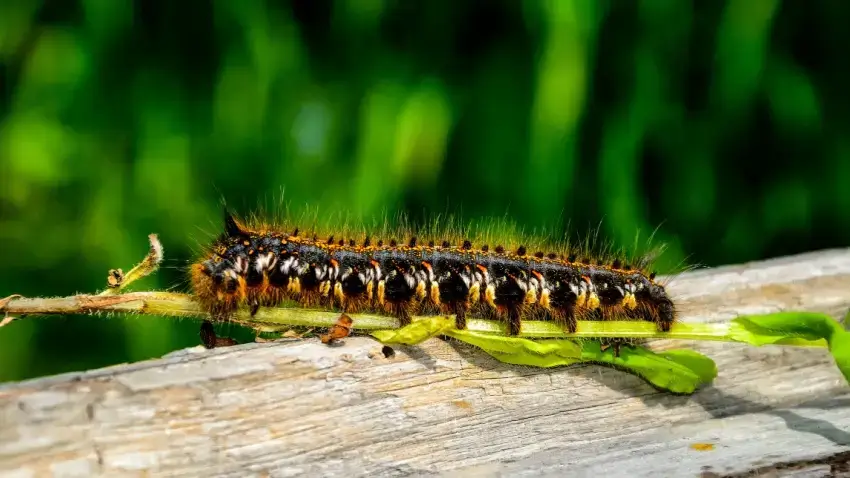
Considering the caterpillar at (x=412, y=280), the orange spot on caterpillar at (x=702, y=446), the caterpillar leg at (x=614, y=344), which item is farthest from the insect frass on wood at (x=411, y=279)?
the orange spot on caterpillar at (x=702, y=446)

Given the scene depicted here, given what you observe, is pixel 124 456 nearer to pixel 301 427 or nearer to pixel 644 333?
pixel 301 427

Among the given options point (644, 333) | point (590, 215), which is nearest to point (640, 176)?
point (590, 215)

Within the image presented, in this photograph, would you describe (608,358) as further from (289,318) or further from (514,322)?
(289,318)

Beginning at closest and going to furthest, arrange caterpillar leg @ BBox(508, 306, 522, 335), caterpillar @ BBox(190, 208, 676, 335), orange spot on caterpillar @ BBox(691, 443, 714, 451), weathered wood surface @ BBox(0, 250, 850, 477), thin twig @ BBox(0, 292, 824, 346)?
1. weathered wood surface @ BBox(0, 250, 850, 477)
2. thin twig @ BBox(0, 292, 824, 346)
3. orange spot on caterpillar @ BBox(691, 443, 714, 451)
4. caterpillar @ BBox(190, 208, 676, 335)
5. caterpillar leg @ BBox(508, 306, 522, 335)

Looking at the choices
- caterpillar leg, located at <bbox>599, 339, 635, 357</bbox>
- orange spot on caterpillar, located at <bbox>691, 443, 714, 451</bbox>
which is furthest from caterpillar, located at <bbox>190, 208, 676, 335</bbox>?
orange spot on caterpillar, located at <bbox>691, 443, 714, 451</bbox>

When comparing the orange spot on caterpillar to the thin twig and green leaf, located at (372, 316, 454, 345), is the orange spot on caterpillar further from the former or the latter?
green leaf, located at (372, 316, 454, 345)

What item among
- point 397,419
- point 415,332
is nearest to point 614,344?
point 415,332
